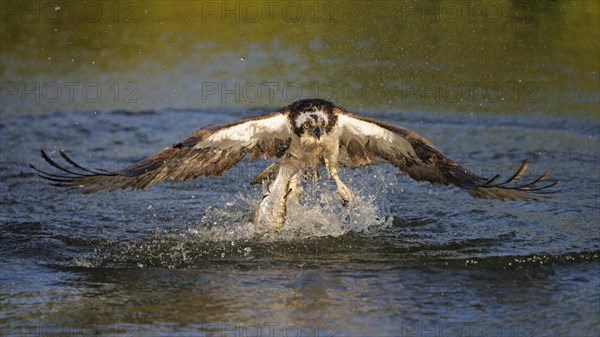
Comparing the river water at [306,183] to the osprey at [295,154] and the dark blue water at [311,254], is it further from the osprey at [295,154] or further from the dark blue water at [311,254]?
the osprey at [295,154]

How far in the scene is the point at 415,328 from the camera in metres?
6.35

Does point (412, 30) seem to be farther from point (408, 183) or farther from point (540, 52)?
point (408, 183)

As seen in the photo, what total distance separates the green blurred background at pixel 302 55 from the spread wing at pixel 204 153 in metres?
4.63

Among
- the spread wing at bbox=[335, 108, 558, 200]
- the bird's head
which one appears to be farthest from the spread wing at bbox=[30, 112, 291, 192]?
the spread wing at bbox=[335, 108, 558, 200]

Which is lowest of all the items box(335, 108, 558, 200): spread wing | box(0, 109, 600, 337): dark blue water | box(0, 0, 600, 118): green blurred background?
box(0, 109, 600, 337): dark blue water

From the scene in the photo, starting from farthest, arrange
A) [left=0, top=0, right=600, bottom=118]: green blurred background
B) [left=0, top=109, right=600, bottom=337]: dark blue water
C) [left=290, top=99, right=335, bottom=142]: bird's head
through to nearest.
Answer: [left=0, top=0, right=600, bottom=118]: green blurred background < [left=290, top=99, right=335, bottom=142]: bird's head < [left=0, top=109, right=600, bottom=337]: dark blue water

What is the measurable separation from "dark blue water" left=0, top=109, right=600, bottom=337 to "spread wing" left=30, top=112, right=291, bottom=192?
630 mm

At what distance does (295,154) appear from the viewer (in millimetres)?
8109

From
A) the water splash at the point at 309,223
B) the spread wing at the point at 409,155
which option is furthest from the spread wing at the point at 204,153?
the water splash at the point at 309,223

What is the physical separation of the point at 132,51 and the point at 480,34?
16.9 ft

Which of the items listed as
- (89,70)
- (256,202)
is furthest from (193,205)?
(89,70)

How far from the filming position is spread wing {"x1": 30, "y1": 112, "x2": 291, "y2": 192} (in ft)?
24.7

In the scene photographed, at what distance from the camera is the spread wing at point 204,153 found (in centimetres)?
754

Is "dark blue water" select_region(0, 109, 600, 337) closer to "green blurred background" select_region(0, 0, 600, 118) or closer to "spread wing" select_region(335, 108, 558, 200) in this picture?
"spread wing" select_region(335, 108, 558, 200)
